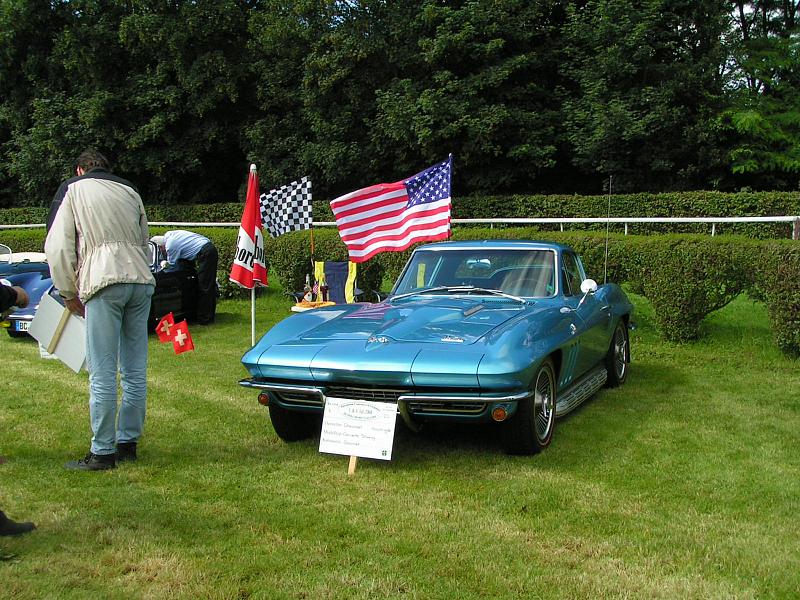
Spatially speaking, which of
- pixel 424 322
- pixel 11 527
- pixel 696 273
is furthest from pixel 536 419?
pixel 696 273

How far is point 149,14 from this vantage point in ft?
87.6

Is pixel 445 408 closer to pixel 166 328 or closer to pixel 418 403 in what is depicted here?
pixel 418 403

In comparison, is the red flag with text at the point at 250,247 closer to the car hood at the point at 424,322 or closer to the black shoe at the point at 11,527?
the car hood at the point at 424,322

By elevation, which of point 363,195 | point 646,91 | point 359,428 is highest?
point 646,91

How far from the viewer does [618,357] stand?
776cm

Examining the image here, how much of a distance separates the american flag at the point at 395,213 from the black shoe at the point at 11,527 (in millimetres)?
5885

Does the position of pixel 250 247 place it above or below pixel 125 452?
above

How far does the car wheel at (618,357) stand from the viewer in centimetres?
751

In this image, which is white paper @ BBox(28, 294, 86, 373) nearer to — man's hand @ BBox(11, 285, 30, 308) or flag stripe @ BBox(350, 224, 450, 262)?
man's hand @ BBox(11, 285, 30, 308)

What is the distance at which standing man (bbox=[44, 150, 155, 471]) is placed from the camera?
493 cm

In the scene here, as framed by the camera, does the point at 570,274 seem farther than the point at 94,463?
Yes

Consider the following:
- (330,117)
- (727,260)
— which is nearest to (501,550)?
(727,260)

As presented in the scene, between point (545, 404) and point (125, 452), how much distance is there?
2740 mm

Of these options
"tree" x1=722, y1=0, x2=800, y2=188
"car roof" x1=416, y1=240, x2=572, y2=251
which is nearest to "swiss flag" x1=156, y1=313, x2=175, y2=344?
"car roof" x1=416, y1=240, x2=572, y2=251
